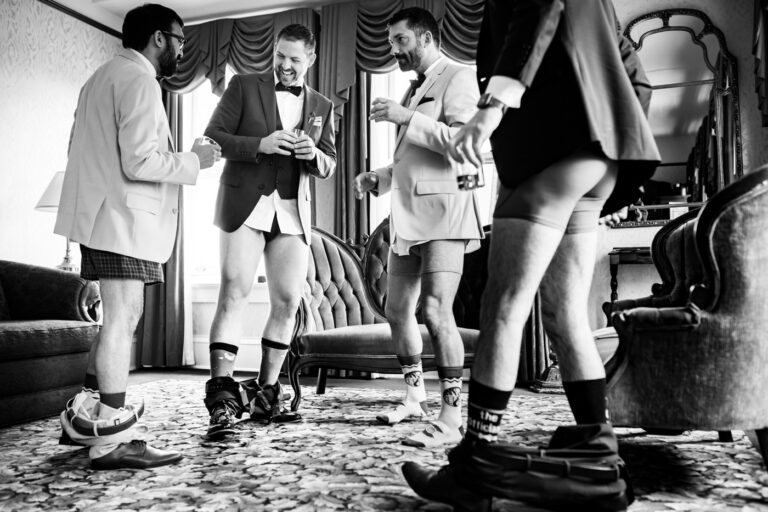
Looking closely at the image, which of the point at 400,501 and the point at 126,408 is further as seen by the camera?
the point at 126,408

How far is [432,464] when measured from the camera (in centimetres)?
191

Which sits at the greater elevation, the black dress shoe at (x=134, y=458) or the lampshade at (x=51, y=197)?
the lampshade at (x=51, y=197)

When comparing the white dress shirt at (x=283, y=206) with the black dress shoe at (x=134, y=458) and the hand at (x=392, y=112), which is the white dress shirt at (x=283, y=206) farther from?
the black dress shoe at (x=134, y=458)

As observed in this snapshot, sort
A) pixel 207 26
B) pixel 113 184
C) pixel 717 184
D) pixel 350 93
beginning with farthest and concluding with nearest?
pixel 207 26 → pixel 350 93 → pixel 717 184 → pixel 113 184

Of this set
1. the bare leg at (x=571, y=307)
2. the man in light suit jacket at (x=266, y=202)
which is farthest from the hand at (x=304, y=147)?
the bare leg at (x=571, y=307)

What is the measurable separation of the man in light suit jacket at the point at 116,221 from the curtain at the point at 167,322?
323 cm

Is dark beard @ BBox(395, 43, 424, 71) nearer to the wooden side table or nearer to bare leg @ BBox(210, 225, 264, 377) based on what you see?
bare leg @ BBox(210, 225, 264, 377)

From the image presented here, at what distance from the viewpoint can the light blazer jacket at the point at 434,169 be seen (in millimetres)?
2227

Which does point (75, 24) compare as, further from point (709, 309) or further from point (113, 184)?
point (709, 309)

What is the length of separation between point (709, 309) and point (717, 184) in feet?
9.74

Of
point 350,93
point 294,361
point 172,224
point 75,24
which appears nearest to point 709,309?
point 172,224

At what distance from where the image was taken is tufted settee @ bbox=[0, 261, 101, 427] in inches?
103

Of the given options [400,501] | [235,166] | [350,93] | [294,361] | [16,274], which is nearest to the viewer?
[400,501]

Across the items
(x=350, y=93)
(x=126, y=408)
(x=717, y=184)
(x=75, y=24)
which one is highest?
(x=75, y=24)
